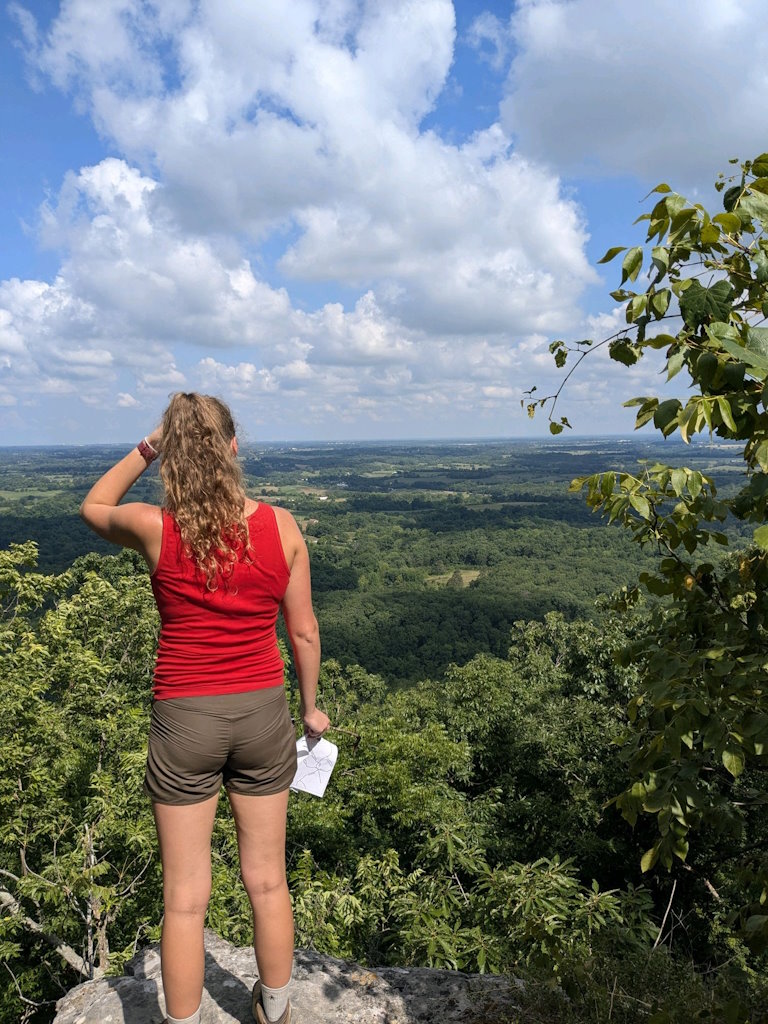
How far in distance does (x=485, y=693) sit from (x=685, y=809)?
55.6 feet

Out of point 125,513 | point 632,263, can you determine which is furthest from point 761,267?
point 125,513

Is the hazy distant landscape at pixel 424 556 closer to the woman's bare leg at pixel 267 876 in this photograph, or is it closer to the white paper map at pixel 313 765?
the white paper map at pixel 313 765

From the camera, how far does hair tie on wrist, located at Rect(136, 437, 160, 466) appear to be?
2.32 meters

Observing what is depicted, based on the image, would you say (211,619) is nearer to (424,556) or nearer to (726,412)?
(726,412)

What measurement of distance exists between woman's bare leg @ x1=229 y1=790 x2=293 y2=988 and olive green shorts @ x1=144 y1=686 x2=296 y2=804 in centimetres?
8

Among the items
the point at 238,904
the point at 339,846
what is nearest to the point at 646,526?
the point at 238,904

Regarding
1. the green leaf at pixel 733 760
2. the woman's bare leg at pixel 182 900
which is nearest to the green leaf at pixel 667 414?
the green leaf at pixel 733 760

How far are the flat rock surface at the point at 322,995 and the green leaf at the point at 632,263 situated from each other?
2.89m

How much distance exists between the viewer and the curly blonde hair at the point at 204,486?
2107mm

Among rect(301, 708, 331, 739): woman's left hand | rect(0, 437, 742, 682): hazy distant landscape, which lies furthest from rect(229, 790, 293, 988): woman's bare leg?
rect(0, 437, 742, 682): hazy distant landscape

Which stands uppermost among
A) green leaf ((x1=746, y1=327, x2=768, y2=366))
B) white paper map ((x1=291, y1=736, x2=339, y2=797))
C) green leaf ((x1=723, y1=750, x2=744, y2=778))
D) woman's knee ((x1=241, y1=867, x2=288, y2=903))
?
green leaf ((x1=746, y1=327, x2=768, y2=366))

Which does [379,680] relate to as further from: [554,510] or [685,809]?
[554,510]

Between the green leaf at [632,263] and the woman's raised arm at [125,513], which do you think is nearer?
the green leaf at [632,263]

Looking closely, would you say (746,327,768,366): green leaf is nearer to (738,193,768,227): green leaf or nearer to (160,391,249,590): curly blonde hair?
(738,193,768,227): green leaf
